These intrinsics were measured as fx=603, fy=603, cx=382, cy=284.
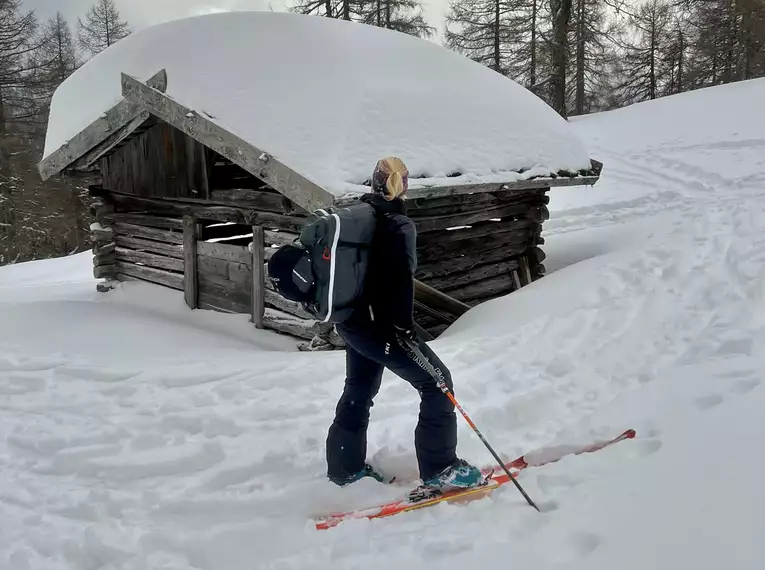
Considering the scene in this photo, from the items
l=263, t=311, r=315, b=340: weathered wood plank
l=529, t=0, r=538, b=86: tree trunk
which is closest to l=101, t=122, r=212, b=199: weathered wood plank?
l=263, t=311, r=315, b=340: weathered wood plank

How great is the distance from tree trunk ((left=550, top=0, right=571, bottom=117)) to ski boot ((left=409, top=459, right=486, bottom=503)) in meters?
22.5

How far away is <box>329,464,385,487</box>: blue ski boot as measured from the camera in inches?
142

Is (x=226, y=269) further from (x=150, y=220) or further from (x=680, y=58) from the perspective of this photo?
(x=680, y=58)

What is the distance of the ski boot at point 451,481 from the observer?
3330 mm

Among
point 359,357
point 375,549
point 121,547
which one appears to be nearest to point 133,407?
point 121,547

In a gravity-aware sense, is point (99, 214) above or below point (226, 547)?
above

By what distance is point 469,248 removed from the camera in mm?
8305

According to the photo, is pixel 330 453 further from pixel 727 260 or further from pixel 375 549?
pixel 727 260

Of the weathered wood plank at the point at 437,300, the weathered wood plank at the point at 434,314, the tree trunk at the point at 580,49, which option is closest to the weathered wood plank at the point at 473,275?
the weathered wood plank at the point at 437,300

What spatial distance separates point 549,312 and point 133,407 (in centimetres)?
423

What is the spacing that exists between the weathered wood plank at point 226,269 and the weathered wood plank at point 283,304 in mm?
432

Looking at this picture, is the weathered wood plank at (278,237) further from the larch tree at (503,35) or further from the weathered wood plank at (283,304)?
the larch tree at (503,35)

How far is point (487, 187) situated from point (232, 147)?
2897 millimetres

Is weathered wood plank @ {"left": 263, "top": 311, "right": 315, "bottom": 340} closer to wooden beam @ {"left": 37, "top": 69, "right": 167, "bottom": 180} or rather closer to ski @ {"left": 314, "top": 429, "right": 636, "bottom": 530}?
wooden beam @ {"left": 37, "top": 69, "right": 167, "bottom": 180}
